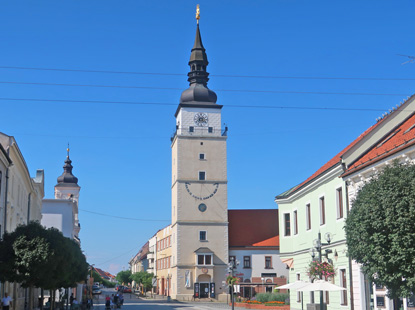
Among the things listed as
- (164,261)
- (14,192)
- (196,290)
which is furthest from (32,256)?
(164,261)

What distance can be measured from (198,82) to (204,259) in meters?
21.6

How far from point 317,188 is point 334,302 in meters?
6.02

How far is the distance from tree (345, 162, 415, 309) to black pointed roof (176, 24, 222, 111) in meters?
57.8

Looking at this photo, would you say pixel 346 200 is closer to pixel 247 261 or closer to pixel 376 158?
pixel 376 158

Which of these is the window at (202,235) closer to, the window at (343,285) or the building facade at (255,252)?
the building facade at (255,252)

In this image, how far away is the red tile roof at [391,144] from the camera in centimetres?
2261

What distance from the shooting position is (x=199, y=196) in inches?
2862

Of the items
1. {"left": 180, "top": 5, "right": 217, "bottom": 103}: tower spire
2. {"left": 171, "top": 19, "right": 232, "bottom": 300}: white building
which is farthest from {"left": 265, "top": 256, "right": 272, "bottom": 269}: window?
{"left": 180, "top": 5, "right": 217, "bottom": 103}: tower spire

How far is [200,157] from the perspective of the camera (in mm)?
73688

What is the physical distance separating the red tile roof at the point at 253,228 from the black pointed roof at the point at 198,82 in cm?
1515

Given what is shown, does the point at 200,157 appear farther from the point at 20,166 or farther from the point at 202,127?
the point at 20,166

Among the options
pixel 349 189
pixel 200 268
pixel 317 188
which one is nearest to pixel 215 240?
pixel 200 268

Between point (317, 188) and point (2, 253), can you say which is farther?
point (317, 188)

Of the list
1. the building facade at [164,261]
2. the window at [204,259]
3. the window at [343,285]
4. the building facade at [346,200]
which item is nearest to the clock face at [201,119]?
the window at [204,259]
